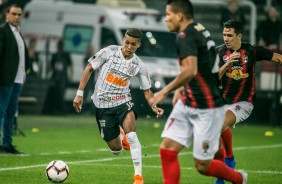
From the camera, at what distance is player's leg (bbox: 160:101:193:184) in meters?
10.9

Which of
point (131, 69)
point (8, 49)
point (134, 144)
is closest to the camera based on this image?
point (134, 144)

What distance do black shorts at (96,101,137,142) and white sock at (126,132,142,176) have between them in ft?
1.65

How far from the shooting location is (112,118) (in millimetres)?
14539

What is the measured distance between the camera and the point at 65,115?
96.1ft

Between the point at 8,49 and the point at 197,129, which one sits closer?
the point at 197,129

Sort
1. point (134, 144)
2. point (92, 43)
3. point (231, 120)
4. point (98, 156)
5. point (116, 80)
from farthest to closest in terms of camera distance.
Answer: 1. point (92, 43)
2. point (98, 156)
3. point (116, 80)
4. point (134, 144)
5. point (231, 120)

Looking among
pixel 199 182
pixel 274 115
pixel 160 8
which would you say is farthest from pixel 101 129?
pixel 160 8

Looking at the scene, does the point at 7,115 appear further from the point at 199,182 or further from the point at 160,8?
the point at 160,8

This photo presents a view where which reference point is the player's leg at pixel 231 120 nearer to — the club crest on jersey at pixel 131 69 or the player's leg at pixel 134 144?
the player's leg at pixel 134 144

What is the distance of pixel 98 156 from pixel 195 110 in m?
6.81

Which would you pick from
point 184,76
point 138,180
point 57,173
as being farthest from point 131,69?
point 184,76

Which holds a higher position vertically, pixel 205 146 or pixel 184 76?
pixel 184 76

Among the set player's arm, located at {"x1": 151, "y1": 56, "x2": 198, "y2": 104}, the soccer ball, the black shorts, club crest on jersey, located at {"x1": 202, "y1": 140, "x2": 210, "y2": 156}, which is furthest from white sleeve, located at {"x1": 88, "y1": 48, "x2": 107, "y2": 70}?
player's arm, located at {"x1": 151, "y1": 56, "x2": 198, "y2": 104}

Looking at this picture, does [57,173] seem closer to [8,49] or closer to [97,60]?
[97,60]
